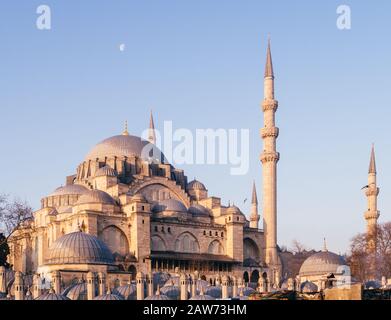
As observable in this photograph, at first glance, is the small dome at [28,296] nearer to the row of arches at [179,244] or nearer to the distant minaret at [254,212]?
the row of arches at [179,244]

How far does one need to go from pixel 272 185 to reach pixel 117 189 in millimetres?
10277

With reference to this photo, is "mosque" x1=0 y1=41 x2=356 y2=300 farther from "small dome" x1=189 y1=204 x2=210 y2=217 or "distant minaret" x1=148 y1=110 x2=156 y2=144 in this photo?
"distant minaret" x1=148 y1=110 x2=156 y2=144

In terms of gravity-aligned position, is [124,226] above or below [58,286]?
above

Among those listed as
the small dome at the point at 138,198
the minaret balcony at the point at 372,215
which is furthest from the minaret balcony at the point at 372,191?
the small dome at the point at 138,198

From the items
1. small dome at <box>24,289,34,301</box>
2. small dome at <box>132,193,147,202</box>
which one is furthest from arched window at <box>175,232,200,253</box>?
small dome at <box>24,289,34,301</box>

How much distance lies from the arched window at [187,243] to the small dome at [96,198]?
16.9ft

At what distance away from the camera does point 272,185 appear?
5112 centimetres

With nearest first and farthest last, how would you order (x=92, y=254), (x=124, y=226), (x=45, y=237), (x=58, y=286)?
(x=58, y=286), (x=92, y=254), (x=124, y=226), (x=45, y=237)

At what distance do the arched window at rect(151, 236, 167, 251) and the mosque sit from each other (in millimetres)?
64

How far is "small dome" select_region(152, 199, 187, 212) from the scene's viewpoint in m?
50.8

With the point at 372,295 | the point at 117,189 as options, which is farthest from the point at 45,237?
the point at 372,295

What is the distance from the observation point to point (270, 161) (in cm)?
5125

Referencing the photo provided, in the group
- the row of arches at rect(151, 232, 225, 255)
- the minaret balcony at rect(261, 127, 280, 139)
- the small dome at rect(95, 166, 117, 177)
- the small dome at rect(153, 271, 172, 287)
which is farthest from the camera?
the small dome at rect(95, 166, 117, 177)

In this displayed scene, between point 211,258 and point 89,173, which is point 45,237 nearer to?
point 89,173
